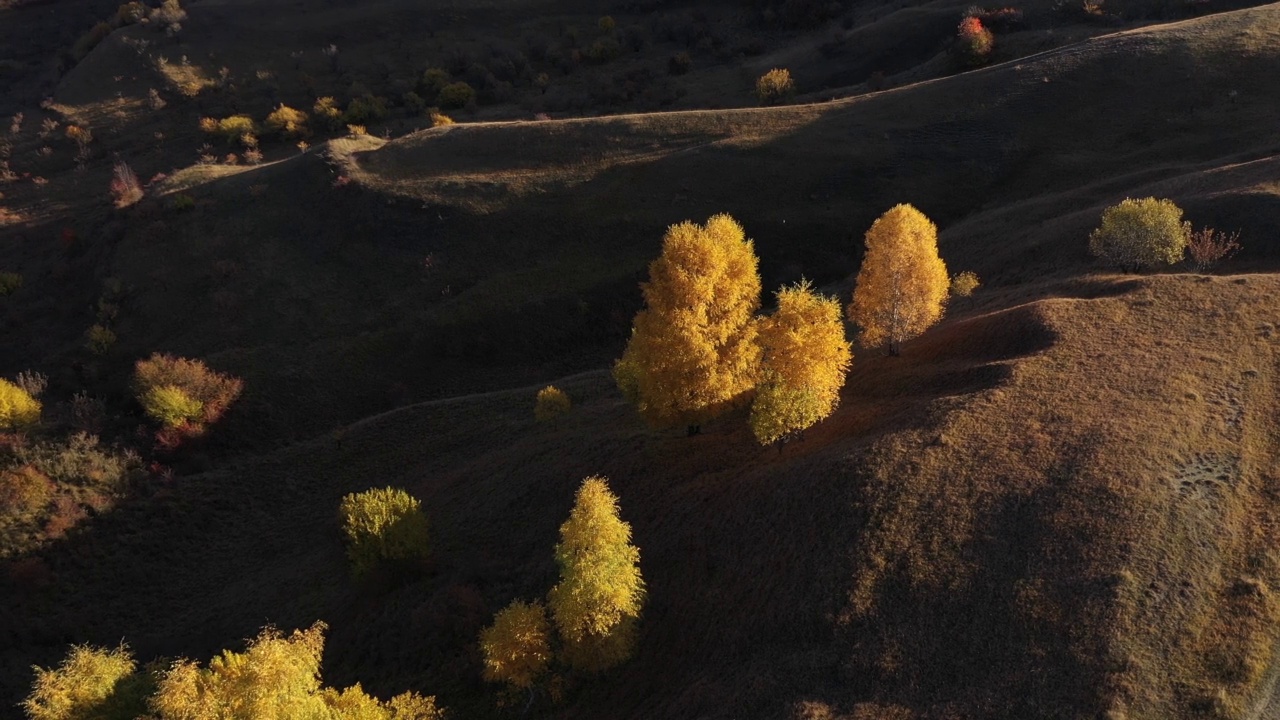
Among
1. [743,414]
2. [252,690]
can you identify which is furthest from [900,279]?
[252,690]

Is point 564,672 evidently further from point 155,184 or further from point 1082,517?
point 155,184

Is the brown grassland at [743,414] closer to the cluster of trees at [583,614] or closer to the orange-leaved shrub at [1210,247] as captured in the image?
the orange-leaved shrub at [1210,247]

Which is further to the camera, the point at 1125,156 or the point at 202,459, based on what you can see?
the point at 1125,156

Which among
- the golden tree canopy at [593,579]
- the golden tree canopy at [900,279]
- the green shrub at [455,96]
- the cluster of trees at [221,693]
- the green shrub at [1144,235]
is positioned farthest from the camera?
the green shrub at [455,96]

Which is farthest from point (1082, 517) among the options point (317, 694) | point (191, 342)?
point (191, 342)

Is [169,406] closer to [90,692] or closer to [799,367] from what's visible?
[90,692]

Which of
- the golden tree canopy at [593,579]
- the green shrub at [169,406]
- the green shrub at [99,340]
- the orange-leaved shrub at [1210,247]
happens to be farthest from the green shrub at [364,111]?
the orange-leaved shrub at [1210,247]

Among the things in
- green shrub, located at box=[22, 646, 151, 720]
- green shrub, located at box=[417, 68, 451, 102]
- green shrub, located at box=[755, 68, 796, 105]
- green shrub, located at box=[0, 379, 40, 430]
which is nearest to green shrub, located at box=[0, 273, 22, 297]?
green shrub, located at box=[0, 379, 40, 430]
